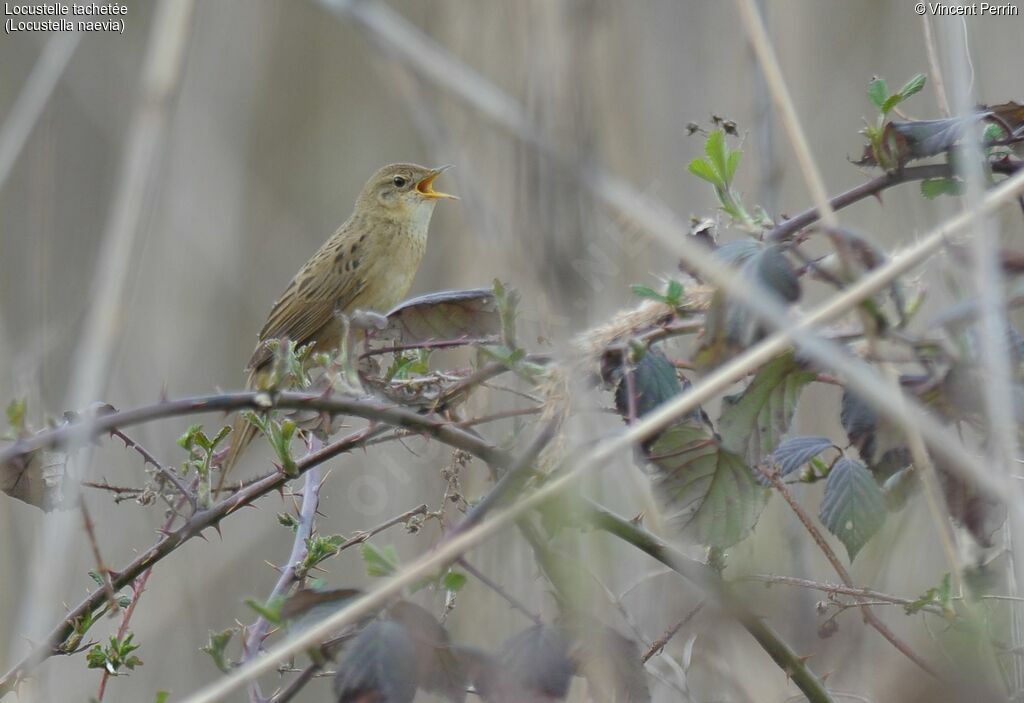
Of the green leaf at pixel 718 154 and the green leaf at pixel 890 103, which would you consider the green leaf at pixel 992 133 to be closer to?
the green leaf at pixel 890 103

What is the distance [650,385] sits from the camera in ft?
3.29

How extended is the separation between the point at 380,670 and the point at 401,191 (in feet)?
9.53

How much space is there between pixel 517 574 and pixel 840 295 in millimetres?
408

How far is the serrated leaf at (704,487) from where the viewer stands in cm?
98

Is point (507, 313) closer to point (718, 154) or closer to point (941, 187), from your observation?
point (718, 154)

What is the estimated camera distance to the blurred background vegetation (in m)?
1.10

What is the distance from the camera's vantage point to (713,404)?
270 cm

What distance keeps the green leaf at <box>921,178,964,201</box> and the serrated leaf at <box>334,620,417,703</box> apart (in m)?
0.70

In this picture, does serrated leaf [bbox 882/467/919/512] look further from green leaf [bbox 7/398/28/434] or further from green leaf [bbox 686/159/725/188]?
green leaf [bbox 7/398/28/434]

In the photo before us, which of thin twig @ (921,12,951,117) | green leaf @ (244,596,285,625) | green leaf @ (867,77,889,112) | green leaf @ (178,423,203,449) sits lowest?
green leaf @ (244,596,285,625)

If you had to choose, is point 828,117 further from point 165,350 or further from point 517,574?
point 517,574

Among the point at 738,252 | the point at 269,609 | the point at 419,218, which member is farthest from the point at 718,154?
the point at 419,218

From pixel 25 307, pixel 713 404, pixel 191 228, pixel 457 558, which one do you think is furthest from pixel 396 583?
pixel 25 307

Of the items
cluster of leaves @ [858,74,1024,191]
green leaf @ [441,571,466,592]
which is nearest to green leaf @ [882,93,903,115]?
cluster of leaves @ [858,74,1024,191]
